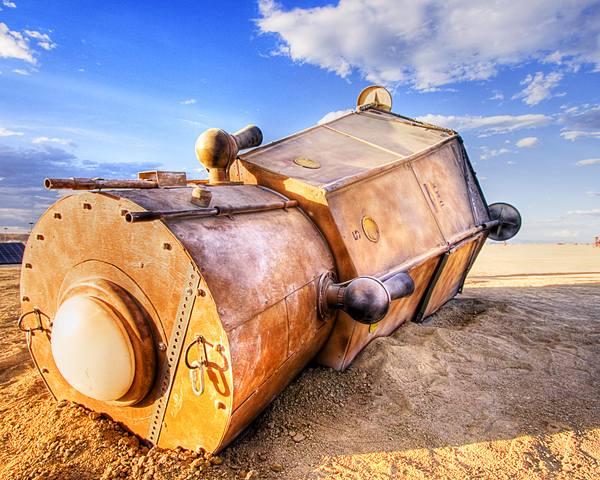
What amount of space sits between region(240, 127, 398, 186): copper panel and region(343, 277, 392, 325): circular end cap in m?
1.17

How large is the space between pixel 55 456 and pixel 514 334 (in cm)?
509

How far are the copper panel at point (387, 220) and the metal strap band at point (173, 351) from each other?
4.99 ft

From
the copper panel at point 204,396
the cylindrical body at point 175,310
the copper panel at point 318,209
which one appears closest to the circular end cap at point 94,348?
the cylindrical body at point 175,310

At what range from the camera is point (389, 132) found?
564cm

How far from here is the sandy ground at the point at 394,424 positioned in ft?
8.20

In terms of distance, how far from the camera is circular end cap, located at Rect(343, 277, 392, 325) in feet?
8.82

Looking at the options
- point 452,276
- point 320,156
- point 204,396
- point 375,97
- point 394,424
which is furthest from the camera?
point 375,97

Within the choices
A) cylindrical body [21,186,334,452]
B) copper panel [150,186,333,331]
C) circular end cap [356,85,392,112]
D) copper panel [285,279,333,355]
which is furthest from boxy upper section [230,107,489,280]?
circular end cap [356,85,392,112]

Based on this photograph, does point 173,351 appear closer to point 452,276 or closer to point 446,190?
point 446,190

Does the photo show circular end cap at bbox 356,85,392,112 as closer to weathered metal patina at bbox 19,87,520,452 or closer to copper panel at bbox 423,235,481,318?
copper panel at bbox 423,235,481,318

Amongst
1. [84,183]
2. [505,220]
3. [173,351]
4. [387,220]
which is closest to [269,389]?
[173,351]

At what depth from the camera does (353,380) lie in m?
3.54

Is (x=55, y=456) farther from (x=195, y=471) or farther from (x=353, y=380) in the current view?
(x=353, y=380)

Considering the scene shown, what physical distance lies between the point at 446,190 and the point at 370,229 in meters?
2.28
